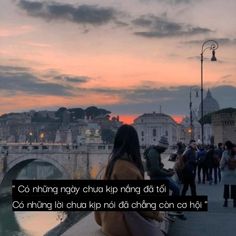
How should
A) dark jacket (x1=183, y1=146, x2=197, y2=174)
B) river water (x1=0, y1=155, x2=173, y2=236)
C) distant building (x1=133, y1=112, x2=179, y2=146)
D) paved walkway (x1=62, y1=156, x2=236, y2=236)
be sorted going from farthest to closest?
distant building (x1=133, y1=112, x2=179, y2=146) < river water (x1=0, y1=155, x2=173, y2=236) < dark jacket (x1=183, y1=146, x2=197, y2=174) < paved walkway (x1=62, y1=156, x2=236, y2=236)

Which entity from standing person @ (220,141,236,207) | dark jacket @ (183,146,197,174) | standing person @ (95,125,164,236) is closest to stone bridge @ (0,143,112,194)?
dark jacket @ (183,146,197,174)

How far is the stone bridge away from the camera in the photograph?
5116 cm

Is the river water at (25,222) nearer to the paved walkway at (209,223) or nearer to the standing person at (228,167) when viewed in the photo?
the standing person at (228,167)

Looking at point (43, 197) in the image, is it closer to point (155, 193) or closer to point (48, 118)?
point (155, 193)

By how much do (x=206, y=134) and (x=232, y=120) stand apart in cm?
7599

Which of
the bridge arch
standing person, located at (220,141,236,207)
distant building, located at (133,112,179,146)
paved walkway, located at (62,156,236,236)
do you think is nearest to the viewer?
paved walkway, located at (62,156,236,236)

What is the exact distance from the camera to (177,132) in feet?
390

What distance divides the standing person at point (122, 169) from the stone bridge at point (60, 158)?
46816 millimetres

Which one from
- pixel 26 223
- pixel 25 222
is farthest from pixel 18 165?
pixel 26 223

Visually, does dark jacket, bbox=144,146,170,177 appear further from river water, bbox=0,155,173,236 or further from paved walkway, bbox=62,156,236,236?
river water, bbox=0,155,173,236

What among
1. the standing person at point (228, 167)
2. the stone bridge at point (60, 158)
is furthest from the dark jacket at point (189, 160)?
the stone bridge at point (60, 158)

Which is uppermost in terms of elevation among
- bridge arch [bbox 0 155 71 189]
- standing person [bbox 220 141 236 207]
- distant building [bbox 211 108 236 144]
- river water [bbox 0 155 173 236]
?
distant building [bbox 211 108 236 144]

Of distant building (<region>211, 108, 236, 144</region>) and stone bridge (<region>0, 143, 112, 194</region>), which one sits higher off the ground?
distant building (<region>211, 108, 236, 144</region>)

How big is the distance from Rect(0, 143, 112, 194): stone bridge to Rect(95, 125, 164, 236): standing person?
46.8m
